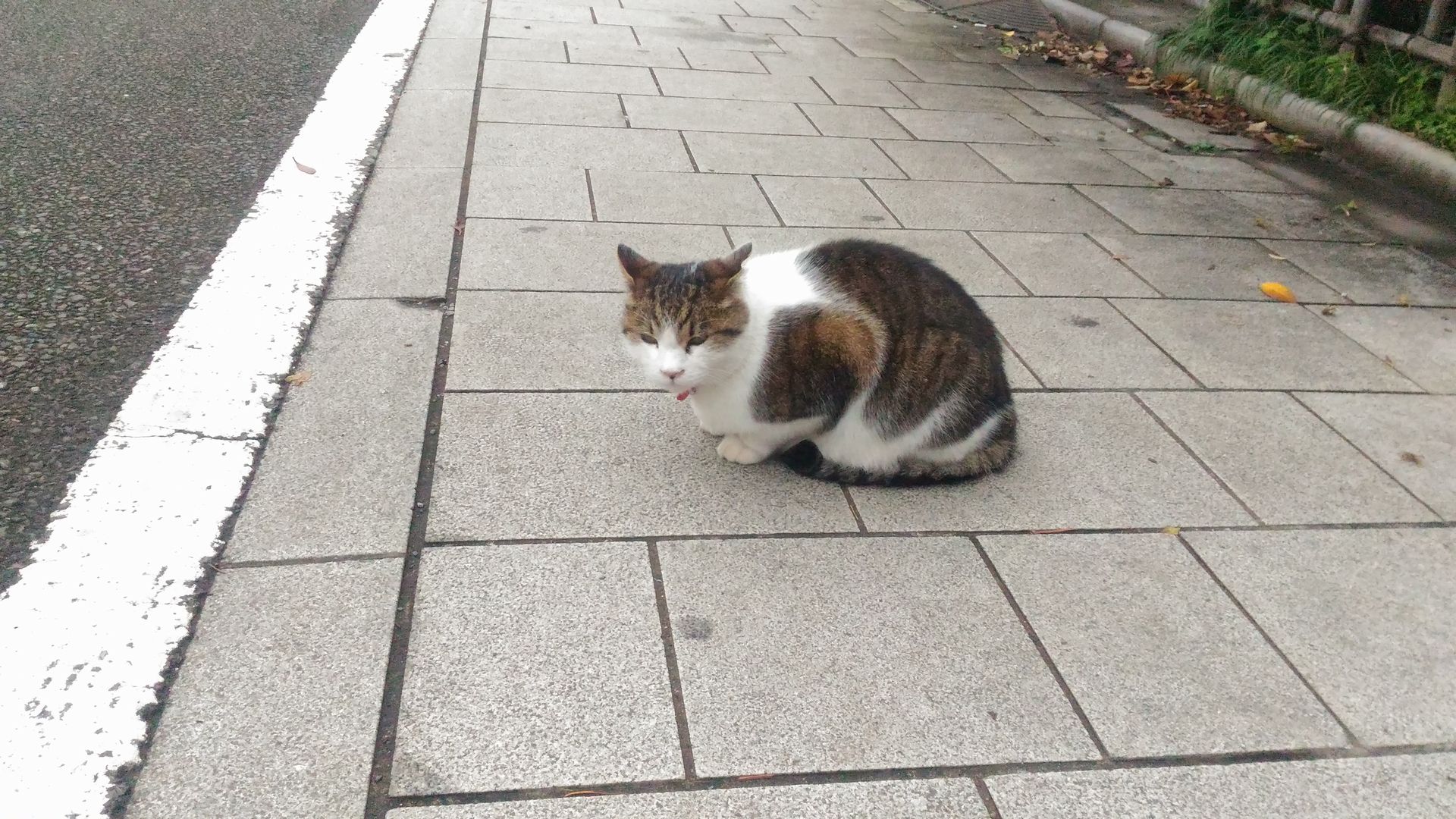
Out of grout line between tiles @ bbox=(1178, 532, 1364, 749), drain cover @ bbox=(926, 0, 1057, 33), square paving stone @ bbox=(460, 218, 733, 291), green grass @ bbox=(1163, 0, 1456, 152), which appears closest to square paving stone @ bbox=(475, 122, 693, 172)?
square paving stone @ bbox=(460, 218, 733, 291)

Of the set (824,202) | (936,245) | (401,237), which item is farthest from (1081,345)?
(401,237)

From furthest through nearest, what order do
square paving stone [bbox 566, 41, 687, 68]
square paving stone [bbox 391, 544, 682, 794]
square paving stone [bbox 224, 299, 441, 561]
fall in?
square paving stone [bbox 566, 41, 687, 68], square paving stone [bbox 224, 299, 441, 561], square paving stone [bbox 391, 544, 682, 794]

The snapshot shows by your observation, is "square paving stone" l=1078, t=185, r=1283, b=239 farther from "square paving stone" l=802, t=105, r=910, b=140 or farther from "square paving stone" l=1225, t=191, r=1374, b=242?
"square paving stone" l=802, t=105, r=910, b=140

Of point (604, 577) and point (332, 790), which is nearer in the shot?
point (332, 790)

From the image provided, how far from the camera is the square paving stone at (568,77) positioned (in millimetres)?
6559

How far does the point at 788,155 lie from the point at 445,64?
8.74ft

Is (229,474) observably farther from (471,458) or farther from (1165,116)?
(1165,116)

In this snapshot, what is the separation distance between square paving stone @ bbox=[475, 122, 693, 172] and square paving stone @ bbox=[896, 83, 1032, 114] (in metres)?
2.10

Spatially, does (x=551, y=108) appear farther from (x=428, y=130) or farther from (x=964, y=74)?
(x=964, y=74)

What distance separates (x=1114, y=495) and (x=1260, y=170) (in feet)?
13.2

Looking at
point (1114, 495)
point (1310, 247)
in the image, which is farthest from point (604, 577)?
point (1310, 247)

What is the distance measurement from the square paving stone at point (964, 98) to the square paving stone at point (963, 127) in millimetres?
135

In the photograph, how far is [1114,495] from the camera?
3000mm

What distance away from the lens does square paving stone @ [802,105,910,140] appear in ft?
20.4
